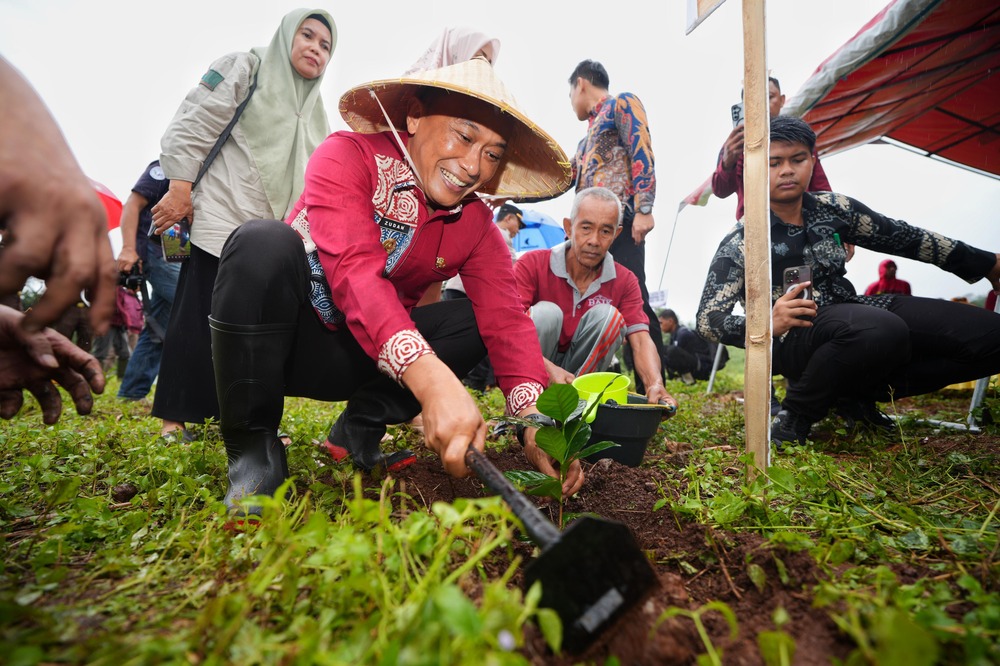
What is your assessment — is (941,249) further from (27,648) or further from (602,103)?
(27,648)

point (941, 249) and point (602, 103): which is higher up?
point (602, 103)

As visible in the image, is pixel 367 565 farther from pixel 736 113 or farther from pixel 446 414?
pixel 736 113

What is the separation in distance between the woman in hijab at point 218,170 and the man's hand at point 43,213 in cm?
173

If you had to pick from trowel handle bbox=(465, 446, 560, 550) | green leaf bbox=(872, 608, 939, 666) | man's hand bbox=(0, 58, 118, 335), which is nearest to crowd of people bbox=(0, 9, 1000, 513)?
man's hand bbox=(0, 58, 118, 335)

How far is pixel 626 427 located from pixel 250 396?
1330 millimetres

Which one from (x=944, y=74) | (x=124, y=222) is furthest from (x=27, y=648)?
(x=944, y=74)

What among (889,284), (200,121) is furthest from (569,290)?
(889,284)

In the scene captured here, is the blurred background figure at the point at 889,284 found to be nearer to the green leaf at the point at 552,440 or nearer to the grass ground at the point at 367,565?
the grass ground at the point at 367,565

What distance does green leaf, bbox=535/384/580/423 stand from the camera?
4.18 feet

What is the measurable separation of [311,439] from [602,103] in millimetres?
3192

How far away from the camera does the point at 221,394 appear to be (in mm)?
1580

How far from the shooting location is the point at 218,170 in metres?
2.47

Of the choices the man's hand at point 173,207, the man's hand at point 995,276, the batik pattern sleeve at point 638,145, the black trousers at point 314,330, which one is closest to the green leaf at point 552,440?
the black trousers at point 314,330

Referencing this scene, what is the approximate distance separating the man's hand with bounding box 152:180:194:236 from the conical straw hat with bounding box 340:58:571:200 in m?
1.04
